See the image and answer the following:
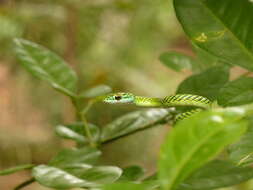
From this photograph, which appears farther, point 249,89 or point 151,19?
point 151,19

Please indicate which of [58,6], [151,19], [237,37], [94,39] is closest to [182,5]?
[237,37]

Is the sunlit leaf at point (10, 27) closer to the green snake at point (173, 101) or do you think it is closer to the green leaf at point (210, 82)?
the green snake at point (173, 101)

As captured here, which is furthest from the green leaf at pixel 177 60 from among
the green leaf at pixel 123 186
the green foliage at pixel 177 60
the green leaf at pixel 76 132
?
the green leaf at pixel 123 186

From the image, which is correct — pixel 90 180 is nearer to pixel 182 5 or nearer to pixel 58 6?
pixel 182 5

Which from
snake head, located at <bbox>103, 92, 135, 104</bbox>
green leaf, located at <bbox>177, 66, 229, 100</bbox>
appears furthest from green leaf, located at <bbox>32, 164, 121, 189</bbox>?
snake head, located at <bbox>103, 92, 135, 104</bbox>

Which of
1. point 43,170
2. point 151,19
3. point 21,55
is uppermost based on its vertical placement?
point 151,19

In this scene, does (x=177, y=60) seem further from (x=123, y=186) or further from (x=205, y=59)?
(x=123, y=186)
